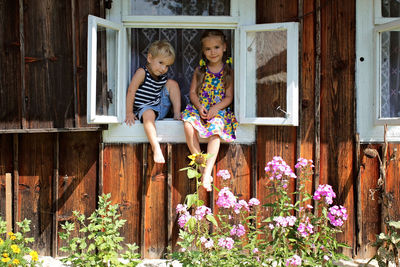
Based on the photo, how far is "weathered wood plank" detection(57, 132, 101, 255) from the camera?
4.29m

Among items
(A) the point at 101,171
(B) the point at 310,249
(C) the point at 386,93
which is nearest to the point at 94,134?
(A) the point at 101,171

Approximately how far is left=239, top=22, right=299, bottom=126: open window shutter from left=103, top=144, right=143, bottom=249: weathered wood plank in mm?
1117

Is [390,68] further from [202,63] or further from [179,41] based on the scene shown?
[179,41]

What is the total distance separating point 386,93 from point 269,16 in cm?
136

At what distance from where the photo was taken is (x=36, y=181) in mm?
4297

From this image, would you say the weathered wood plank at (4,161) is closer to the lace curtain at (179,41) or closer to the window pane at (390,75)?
the lace curtain at (179,41)

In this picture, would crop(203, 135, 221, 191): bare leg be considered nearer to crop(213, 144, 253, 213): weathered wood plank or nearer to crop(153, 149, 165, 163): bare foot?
crop(213, 144, 253, 213): weathered wood plank

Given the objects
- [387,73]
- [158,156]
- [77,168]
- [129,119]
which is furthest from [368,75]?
[77,168]

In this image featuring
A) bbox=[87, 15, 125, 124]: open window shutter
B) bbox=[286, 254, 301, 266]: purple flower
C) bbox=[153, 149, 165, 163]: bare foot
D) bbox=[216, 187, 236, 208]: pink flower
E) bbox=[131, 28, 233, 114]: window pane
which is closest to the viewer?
bbox=[286, 254, 301, 266]: purple flower

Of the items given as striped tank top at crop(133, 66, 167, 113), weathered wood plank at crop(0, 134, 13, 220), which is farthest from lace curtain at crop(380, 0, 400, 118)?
weathered wood plank at crop(0, 134, 13, 220)

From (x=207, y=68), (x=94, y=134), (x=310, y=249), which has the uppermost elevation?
(x=207, y=68)

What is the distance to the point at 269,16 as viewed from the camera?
4254mm

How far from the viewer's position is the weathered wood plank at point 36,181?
14.1 feet

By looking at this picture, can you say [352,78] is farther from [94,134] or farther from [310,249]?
[94,134]
